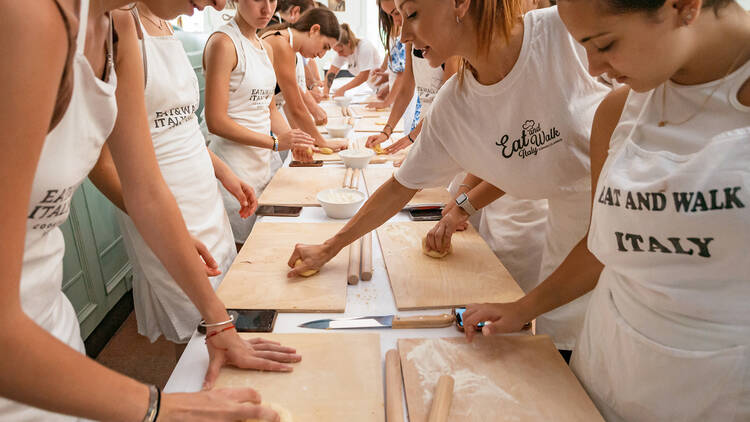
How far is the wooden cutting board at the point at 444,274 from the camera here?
3.87 feet

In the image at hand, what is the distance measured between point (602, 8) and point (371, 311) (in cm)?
83

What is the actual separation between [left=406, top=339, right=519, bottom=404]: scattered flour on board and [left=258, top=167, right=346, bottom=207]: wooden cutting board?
102cm

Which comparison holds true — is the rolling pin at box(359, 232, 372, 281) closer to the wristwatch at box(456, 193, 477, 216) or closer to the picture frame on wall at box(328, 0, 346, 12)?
the wristwatch at box(456, 193, 477, 216)

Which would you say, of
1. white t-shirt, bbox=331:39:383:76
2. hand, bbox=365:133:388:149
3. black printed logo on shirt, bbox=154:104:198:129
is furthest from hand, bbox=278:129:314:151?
white t-shirt, bbox=331:39:383:76

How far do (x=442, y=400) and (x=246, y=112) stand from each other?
194 centimetres

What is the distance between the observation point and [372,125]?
11.6 ft

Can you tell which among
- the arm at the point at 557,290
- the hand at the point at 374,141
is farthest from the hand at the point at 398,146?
the arm at the point at 557,290

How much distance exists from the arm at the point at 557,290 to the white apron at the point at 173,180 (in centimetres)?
113

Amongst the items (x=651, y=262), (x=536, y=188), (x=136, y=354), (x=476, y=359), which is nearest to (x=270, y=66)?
(x=536, y=188)

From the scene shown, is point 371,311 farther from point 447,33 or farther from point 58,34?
point 58,34

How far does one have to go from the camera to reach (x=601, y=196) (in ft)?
2.78

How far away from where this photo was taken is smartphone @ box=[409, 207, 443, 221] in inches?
67.2

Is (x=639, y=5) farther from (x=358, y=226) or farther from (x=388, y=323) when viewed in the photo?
(x=358, y=226)

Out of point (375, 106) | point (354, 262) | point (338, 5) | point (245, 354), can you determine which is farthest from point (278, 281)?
point (338, 5)
